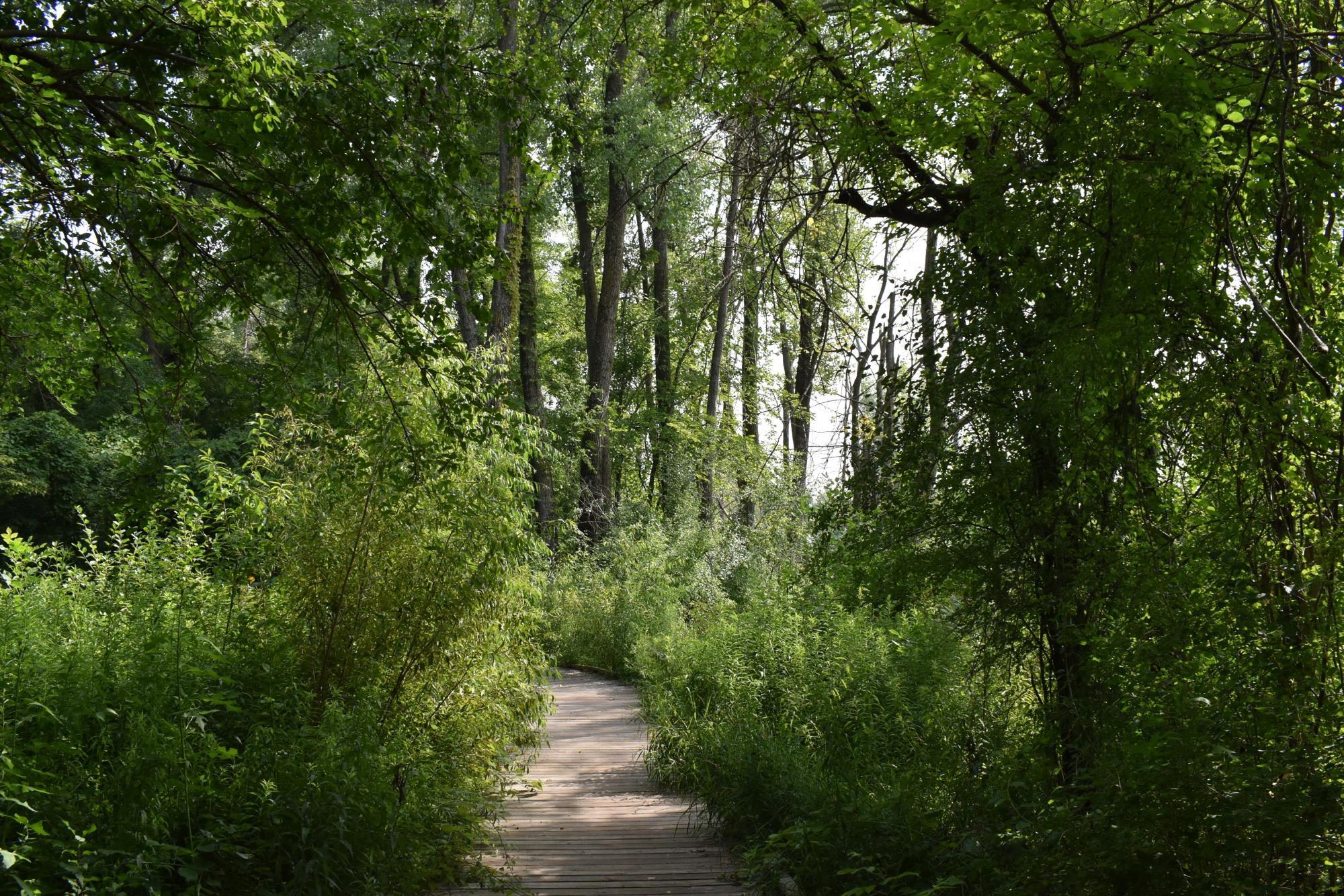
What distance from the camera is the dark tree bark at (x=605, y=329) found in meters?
18.6

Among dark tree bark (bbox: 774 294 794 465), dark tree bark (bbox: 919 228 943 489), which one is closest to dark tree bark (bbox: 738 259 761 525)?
dark tree bark (bbox: 774 294 794 465)

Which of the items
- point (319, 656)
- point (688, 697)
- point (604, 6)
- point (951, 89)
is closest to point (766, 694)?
→ point (688, 697)

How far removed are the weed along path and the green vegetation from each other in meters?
0.30

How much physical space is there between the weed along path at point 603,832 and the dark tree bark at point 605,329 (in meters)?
9.52

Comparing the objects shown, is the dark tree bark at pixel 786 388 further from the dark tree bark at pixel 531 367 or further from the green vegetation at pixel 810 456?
the green vegetation at pixel 810 456

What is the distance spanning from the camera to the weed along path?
5.13m

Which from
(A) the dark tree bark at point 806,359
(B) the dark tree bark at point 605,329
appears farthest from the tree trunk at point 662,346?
(A) the dark tree bark at point 806,359

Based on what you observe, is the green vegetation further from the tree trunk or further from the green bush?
the tree trunk

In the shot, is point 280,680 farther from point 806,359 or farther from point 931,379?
point 806,359

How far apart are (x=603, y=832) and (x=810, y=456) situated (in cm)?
316

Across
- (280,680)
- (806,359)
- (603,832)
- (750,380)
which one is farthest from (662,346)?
(280,680)

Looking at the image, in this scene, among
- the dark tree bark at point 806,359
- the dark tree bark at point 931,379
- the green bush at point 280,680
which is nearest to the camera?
the green bush at point 280,680

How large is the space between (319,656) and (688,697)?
341 centimetres

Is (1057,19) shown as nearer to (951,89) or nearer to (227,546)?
(951,89)
